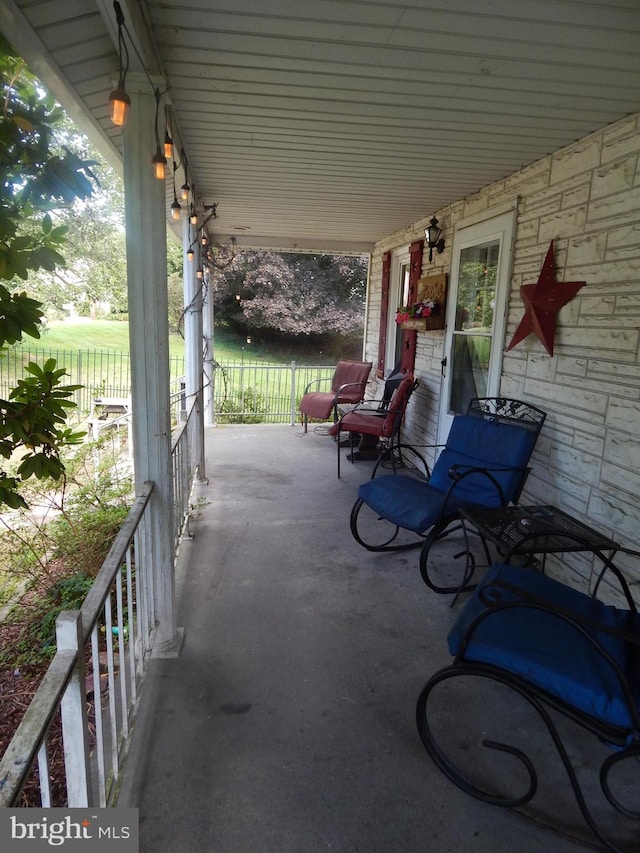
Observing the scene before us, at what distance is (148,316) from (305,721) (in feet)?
5.28

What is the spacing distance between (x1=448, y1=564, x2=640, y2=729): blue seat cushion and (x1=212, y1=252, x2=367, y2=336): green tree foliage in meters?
14.8

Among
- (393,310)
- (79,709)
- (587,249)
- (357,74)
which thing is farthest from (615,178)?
(393,310)

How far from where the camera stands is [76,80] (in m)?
2.09

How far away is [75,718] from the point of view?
1.10m

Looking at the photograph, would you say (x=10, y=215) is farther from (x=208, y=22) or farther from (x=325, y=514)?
(x=325, y=514)

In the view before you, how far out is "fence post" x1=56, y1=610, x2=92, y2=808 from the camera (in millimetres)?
1050

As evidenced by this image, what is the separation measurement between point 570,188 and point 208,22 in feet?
6.99

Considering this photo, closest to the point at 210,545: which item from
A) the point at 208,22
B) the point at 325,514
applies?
the point at 325,514

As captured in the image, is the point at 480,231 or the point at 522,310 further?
the point at 480,231

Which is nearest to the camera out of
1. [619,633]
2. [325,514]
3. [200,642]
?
[619,633]

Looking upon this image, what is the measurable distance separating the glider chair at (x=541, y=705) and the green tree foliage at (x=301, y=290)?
48.7 feet

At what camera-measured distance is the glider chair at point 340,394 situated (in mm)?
6090

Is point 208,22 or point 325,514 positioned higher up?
point 208,22

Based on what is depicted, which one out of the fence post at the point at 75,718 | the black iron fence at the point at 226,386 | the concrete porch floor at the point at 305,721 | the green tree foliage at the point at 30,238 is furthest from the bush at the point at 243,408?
the fence post at the point at 75,718
